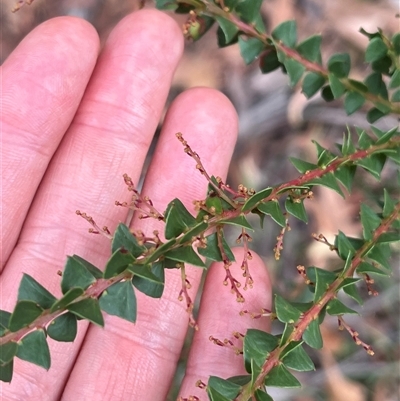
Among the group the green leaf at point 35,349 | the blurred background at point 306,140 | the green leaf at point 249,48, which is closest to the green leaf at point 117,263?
the green leaf at point 35,349

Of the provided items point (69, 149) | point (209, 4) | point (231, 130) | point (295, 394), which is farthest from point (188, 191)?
point (295, 394)

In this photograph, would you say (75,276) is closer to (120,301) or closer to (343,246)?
(120,301)

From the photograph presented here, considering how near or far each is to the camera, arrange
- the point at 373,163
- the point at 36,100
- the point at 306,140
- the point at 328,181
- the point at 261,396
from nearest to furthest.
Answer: the point at 261,396, the point at 328,181, the point at 373,163, the point at 36,100, the point at 306,140

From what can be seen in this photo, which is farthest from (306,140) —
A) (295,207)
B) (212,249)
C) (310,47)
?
(212,249)

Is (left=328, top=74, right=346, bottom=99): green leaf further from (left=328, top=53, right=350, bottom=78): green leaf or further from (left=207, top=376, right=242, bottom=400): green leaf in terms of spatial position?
(left=207, top=376, right=242, bottom=400): green leaf

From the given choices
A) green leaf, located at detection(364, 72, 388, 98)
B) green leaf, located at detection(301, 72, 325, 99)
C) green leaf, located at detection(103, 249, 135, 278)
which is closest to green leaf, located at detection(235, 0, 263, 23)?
green leaf, located at detection(301, 72, 325, 99)

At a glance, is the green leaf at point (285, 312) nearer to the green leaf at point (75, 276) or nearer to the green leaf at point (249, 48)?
the green leaf at point (75, 276)
